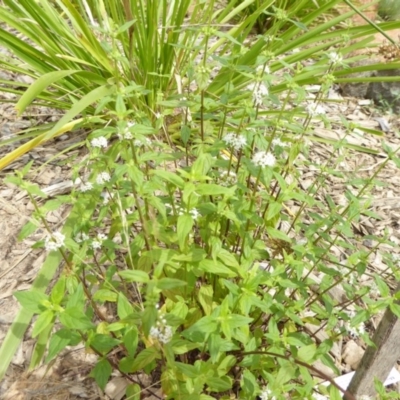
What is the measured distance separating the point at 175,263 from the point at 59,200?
28cm

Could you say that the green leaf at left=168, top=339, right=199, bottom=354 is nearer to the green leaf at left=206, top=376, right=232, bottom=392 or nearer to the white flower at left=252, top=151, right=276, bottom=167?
the green leaf at left=206, top=376, right=232, bottom=392

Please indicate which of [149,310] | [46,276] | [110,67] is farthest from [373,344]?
[110,67]

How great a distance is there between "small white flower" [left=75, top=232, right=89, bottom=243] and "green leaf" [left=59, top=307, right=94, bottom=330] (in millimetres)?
274

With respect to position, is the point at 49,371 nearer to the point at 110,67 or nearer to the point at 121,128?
the point at 121,128

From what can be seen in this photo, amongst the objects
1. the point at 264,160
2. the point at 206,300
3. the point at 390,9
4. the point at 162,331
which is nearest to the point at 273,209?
the point at 264,160

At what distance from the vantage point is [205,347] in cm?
94

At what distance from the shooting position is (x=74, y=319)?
754 millimetres

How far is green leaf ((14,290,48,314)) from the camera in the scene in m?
0.79

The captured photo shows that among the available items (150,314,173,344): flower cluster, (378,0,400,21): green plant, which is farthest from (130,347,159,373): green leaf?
(378,0,400,21): green plant

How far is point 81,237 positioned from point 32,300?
31 centimetres

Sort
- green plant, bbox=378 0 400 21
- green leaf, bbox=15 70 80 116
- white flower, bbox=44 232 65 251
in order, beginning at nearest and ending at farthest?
white flower, bbox=44 232 65 251
green leaf, bbox=15 70 80 116
green plant, bbox=378 0 400 21

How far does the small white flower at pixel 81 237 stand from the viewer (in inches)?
40.2

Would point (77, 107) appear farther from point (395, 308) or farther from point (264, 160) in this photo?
point (395, 308)

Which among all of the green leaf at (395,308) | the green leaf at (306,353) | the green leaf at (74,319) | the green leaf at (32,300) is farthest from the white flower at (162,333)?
the green leaf at (395,308)
